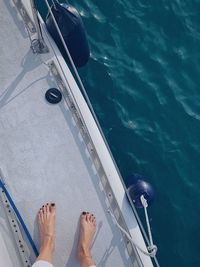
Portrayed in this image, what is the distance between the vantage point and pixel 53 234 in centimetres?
477

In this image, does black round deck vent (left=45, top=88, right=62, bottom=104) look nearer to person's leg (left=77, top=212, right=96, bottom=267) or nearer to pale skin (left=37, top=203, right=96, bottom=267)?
pale skin (left=37, top=203, right=96, bottom=267)

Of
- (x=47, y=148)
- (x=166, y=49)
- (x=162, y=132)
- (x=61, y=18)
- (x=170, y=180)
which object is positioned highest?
(x=61, y=18)

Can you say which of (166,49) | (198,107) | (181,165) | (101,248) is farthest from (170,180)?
(166,49)

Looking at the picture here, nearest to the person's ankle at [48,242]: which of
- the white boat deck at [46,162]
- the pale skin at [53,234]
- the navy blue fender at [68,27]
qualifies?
the pale skin at [53,234]

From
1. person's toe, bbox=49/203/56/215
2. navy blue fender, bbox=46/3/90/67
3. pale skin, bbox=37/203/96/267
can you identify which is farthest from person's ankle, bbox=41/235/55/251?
navy blue fender, bbox=46/3/90/67

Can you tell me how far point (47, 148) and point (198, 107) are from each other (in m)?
2.91

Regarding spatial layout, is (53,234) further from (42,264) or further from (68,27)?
(68,27)

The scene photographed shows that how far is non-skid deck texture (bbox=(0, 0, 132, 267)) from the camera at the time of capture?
4891 millimetres

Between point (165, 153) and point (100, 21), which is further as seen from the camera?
point (100, 21)

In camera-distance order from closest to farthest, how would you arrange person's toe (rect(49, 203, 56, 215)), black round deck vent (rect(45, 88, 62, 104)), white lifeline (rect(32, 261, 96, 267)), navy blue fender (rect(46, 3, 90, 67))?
white lifeline (rect(32, 261, 96, 267)) → person's toe (rect(49, 203, 56, 215)) → black round deck vent (rect(45, 88, 62, 104)) → navy blue fender (rect(46, 3, 90, 67))

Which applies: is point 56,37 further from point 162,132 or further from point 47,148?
point 162,132

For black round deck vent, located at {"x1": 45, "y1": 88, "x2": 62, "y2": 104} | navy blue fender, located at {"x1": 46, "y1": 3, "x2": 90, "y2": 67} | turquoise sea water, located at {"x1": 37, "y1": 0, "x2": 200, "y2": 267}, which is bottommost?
turquoise sea water, located at {"x1": 37, "y1": 0, "x2": 200, "y2": 267}

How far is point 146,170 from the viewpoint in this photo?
6.32m

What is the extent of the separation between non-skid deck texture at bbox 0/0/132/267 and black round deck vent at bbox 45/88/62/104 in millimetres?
64
